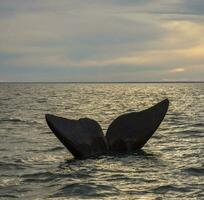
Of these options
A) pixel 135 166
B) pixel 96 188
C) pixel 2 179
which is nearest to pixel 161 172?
pixel 135 166

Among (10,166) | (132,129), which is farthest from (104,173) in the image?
(10,166)

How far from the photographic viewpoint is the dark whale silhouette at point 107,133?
13.4 m

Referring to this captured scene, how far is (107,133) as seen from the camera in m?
14.2

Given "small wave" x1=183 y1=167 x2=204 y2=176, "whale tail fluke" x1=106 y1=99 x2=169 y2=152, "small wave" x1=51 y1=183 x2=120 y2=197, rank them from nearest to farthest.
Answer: "small wave" x1=51 y1=183 x2=120 y2=197
"small wave" x1=183 y1=167 x2=204 y2=176
"whale tail fluke" x1=106 y1=99 x2=169 y2=152

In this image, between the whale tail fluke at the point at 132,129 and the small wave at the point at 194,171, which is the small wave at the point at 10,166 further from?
the small wave at the point at 194,171

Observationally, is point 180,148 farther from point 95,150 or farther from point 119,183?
point 119,183

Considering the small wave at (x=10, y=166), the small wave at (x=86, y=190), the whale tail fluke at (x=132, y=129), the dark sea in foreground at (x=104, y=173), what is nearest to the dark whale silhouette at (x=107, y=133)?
the whale tail fluke at (x=132, y=129)

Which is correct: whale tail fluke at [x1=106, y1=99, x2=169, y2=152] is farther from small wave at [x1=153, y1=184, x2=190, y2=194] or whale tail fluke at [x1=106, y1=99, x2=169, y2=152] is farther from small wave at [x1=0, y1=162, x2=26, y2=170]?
small wave at [x1=153, y1=184, x2=190, y2=194]

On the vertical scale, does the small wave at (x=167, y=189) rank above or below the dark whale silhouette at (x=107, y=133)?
below

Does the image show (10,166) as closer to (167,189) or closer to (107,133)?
(107,133)

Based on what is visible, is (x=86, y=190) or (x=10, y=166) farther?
(x=10, y=166)

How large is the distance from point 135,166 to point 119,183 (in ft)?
5.98

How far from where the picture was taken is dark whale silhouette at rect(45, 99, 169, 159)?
44.0 feet

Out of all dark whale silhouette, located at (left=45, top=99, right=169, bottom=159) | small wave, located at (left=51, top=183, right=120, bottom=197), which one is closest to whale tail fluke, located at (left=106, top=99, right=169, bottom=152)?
dark whale silhouette, located at (left=45, top=99, right=169, bottom=159)
